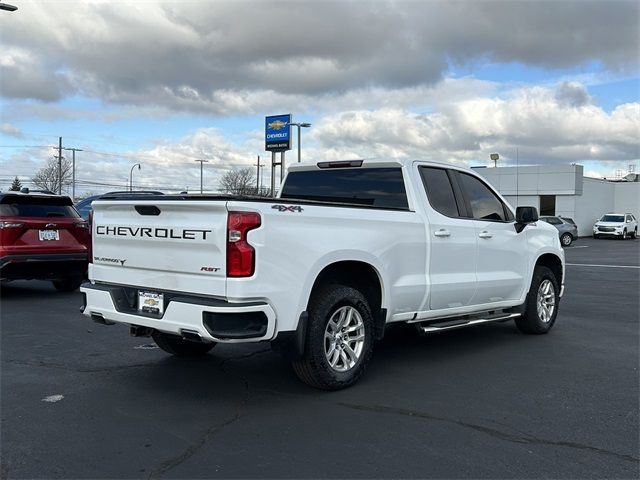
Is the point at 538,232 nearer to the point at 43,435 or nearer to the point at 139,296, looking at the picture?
the point at 139,296

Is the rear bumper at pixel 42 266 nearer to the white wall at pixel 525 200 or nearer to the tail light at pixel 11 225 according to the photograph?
the tail light at pixel 11 225

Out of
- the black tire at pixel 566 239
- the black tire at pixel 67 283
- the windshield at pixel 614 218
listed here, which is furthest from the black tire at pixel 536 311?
the windshield at pixel 614 218

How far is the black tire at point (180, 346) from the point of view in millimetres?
5965

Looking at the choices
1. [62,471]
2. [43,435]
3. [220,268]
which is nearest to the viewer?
[62,471]

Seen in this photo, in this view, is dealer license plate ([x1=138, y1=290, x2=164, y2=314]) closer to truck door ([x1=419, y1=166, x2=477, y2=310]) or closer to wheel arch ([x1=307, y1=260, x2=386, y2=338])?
wheel arch ([x1=307, y1=260, x2=386, y2=338])

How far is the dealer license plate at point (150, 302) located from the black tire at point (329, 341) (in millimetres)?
1137

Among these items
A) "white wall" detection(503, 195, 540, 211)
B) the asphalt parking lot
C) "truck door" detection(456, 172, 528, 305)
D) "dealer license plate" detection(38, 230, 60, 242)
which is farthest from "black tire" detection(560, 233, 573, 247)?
"dealer license plate" detection(38, 230, 60, 242)

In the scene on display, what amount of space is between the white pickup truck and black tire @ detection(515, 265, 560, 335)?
1.02 ft

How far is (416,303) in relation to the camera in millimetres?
5734

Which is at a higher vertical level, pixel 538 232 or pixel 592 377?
pixel 538 232

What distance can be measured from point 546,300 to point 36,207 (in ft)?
26.2

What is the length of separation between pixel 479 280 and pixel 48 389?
419cm

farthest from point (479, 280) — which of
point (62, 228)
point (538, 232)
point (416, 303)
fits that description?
point (62, 228)

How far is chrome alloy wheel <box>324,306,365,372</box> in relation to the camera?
16.6ft
